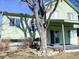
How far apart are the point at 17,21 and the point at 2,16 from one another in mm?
2249

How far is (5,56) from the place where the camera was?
1873cm

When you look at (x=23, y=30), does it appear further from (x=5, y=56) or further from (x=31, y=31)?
(x=5, y=56)

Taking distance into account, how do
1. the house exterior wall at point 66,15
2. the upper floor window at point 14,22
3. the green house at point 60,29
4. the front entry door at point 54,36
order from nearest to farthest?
the upper floor window at point 14,22 < the green house at point 60,29 < the front entry door at point 54,36 < the house exterior wall at point 66,15

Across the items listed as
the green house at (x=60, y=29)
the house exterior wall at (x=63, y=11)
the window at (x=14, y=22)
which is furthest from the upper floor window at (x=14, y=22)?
the house exterior wall at (x=63, y=11)

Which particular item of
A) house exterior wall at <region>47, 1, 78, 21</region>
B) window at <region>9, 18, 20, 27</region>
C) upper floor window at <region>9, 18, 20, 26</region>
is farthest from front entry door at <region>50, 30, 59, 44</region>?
upper floor window at <region>9, 18, 20, 26</region>

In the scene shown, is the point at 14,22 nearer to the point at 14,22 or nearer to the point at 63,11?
the point at 14,22

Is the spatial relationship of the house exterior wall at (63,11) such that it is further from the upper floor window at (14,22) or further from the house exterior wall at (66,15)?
the upper floor window at (14,22)

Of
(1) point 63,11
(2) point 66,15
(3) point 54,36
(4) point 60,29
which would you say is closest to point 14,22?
Answer: (3) point 54,36

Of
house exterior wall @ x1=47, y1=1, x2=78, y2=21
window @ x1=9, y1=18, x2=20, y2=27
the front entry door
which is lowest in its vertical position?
the front entry door

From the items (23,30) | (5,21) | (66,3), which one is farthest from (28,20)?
(66,3)

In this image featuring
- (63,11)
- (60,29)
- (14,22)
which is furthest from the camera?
(63,11)

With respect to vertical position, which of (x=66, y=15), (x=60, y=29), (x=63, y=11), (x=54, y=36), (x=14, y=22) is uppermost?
(x=63, y=11)

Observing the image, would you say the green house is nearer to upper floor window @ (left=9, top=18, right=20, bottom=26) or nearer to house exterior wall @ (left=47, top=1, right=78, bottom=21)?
house exterior wall @ (left=47, top=1, right=78, bottom=21)

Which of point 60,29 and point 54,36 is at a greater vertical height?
point 60,29
